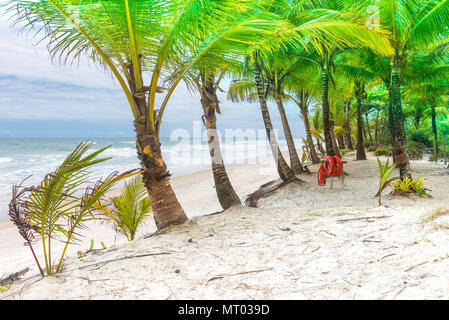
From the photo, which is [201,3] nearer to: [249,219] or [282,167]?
[249,219]

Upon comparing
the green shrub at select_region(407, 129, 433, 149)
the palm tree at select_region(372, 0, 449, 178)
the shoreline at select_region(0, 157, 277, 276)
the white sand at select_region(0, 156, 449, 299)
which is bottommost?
the shoreline at select_region(0, 157, 277, 276)

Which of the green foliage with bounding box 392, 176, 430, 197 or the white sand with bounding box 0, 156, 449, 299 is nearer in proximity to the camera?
the white sand with bounding box 0, 156, 449, 299

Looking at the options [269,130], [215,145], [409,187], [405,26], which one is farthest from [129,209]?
[405,26]

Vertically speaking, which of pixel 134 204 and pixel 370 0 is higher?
pixel 370 0

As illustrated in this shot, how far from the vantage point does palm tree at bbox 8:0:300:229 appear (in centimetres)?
335

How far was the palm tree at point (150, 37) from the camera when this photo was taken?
11.0ft

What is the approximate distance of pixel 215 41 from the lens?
12.6ft

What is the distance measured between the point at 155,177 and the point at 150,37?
197cm

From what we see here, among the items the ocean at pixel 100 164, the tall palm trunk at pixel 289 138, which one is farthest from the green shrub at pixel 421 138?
the tall palm trunk at pixel 289 138

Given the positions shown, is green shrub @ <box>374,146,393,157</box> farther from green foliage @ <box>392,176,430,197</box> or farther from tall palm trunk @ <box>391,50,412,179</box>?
green foliage @ <box>392,176,430,197</box>

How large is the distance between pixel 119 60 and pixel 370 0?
530 cm

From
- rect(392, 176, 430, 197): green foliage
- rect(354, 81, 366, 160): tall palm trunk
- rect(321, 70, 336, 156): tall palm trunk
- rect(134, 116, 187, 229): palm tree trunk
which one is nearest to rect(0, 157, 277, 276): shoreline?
rect(134, 116, 187, 229): palm tree trunk

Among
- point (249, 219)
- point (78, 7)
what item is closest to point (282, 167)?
point (249, 219)

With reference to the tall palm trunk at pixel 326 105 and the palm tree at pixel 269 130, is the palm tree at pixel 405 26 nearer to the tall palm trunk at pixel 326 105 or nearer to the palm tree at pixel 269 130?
the tall palm trunk at pixel 326 105
